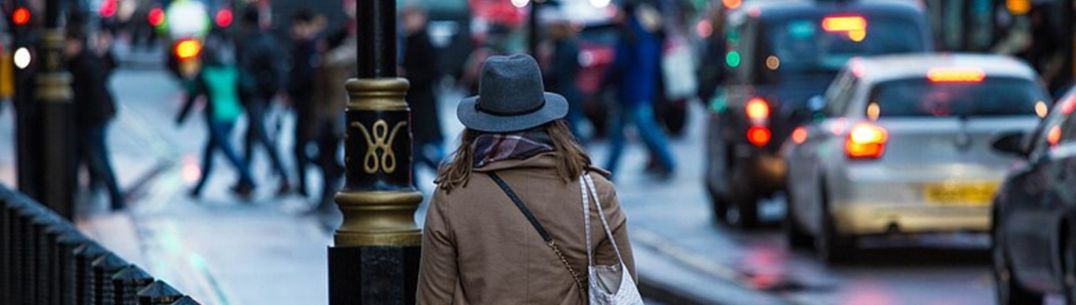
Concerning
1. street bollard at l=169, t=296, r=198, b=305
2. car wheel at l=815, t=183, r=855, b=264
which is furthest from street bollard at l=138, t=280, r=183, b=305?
car wheel at l=815, t=183, r=855, b=264

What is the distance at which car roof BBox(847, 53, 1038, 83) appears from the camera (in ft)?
55.2

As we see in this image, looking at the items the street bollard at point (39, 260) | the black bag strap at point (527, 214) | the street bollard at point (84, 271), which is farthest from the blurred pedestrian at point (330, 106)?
the black bag strap at point (527, 214)

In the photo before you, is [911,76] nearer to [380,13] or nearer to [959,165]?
[959,165]


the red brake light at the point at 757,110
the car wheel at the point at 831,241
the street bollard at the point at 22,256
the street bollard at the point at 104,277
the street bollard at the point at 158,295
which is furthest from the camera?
the red brake light at the point at 757,110

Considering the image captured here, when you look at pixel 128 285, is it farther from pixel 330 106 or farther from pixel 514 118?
pixel 330 106

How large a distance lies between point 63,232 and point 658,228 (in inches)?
435

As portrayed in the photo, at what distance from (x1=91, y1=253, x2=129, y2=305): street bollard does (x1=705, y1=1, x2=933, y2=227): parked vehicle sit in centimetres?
1273

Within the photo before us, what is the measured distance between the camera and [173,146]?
33.1 metres

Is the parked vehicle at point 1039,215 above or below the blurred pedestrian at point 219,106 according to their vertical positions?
above

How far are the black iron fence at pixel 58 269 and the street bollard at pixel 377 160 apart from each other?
0.66m

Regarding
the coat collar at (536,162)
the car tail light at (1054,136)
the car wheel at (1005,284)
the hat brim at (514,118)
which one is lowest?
the car wheel at (1005,284)

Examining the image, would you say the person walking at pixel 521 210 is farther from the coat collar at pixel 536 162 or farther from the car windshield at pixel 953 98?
the car windshield at pixel 953 98

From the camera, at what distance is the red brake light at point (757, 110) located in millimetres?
20062

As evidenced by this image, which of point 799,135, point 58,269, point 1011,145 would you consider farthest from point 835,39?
point 58,269
